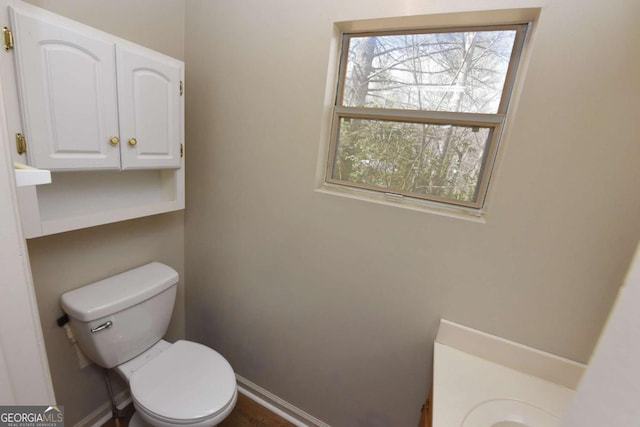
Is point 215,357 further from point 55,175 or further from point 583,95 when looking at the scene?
point 583,95

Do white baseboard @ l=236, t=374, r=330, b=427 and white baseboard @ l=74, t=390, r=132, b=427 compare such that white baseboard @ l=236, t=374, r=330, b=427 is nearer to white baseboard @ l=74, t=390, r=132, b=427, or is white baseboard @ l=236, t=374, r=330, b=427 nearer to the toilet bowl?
the toilet bowl

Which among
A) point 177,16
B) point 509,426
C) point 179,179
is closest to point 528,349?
point 509,426

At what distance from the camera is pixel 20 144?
813mm

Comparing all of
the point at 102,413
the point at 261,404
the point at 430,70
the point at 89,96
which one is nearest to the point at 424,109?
the point at 430,70

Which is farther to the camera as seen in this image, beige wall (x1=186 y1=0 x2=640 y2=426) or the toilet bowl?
the toilet bowl

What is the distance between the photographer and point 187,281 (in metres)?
1.73

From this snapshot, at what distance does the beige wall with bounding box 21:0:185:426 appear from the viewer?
107 cm

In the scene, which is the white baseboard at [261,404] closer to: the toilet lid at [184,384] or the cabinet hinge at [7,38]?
the toilet lid at [184,384]

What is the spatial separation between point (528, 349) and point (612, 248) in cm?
44

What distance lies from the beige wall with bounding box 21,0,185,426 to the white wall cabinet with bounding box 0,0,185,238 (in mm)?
158

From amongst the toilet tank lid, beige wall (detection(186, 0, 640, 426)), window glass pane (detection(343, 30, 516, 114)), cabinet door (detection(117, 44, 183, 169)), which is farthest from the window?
the toilet tank lid

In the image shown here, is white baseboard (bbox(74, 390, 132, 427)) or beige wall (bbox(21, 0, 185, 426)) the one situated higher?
beige wall (bbox(21, 0, 185, 426))

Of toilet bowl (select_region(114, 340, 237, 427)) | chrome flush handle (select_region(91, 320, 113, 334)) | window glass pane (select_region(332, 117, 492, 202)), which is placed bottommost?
toilet bowl (select_region(114, 340, 237, 427))

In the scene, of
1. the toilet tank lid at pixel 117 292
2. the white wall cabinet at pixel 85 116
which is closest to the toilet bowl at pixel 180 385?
the toilet tank lid at pixel 117 292
